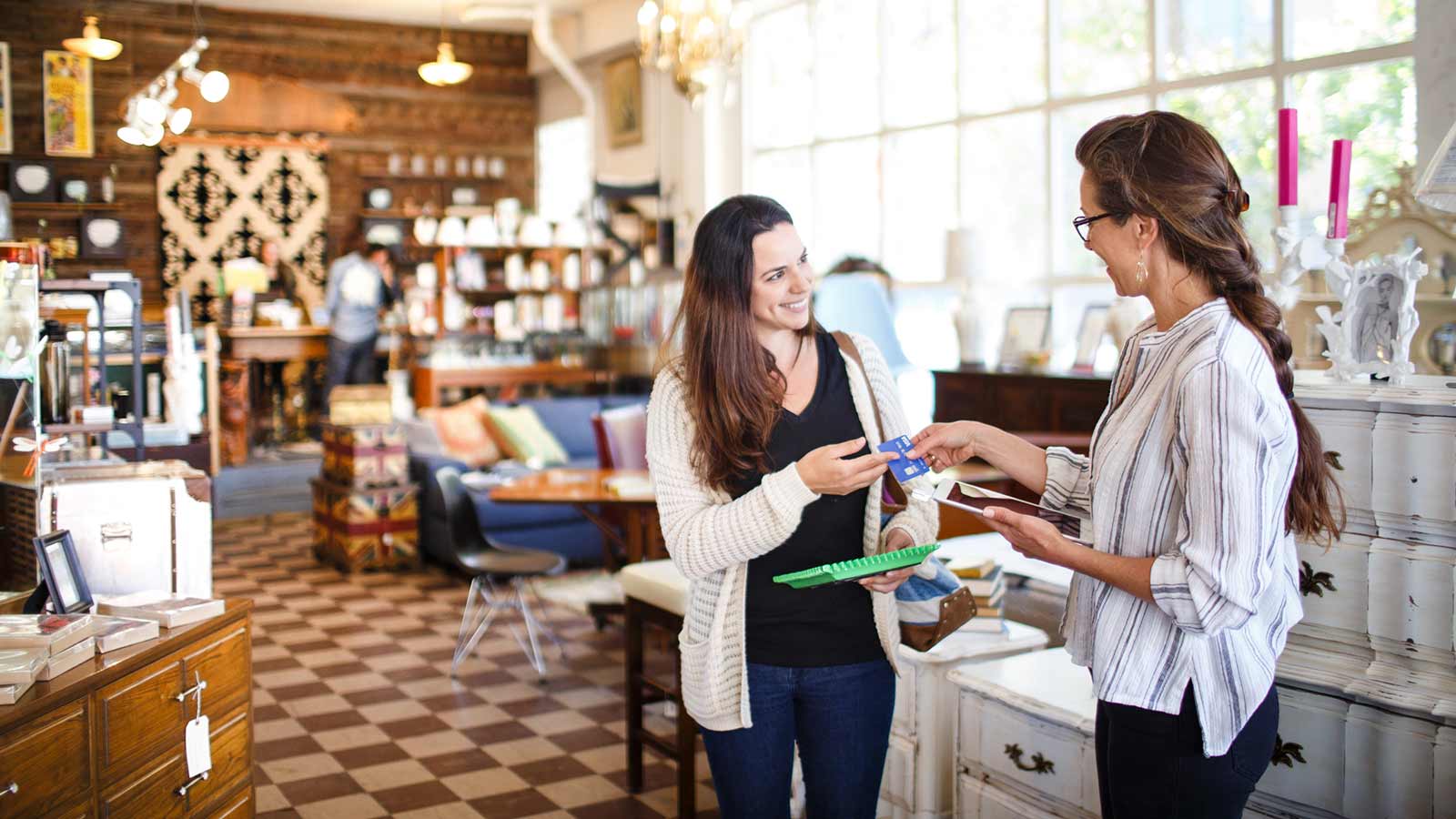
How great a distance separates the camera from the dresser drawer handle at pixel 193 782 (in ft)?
9.00

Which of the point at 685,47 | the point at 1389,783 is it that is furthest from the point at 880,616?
the point at 685,47

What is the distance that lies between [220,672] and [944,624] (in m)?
1.70

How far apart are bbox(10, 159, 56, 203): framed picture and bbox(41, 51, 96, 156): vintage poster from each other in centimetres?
22

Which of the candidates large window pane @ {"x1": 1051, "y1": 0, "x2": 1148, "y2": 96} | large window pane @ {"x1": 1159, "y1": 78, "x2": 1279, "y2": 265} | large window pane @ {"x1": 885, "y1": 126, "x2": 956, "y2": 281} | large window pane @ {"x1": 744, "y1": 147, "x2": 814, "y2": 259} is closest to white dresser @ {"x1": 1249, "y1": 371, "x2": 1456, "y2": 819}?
large window pane @ {"x1": 1159, "y1": 78, "x2": 1279, "y2": 265}

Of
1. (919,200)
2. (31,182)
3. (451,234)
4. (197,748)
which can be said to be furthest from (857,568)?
(31,182)

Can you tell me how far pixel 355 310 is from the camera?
11.9m

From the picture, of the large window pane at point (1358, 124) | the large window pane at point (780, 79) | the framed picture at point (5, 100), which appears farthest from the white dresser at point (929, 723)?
the framed picture at point (5, 100)

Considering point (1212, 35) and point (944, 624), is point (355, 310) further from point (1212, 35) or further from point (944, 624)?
point (944, 624)

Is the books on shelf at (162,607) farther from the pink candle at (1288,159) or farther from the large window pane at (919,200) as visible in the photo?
the large window pane at (919,200)

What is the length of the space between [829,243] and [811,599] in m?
7.60

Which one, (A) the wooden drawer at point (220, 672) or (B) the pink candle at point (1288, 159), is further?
(A) the wooden drawer at point (220, 672)

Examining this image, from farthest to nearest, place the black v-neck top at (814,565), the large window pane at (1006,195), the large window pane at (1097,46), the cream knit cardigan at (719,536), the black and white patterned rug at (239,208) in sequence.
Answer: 1. the black and white patterned rug at (239,208)
2. the large window pane at (1006,195)
3. the large window pane at (1097,46)
4. the black v-neck top at (814,565)
5. the cream knit cardigan at (719,536)

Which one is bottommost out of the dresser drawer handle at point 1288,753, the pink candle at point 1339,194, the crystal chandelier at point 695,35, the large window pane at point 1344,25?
the dresser drawer handle at point 1288,753

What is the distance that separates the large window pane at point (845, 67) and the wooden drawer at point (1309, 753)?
713cm
